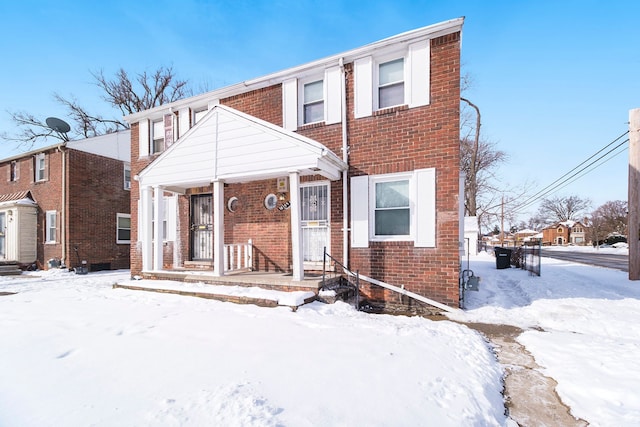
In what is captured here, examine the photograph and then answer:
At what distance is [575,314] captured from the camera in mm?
5609

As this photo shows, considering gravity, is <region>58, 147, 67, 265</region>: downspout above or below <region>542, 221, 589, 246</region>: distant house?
above

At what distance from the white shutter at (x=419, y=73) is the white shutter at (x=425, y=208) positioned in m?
1.57

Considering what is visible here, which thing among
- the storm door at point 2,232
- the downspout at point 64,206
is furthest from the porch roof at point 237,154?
the storm door at point 2,232

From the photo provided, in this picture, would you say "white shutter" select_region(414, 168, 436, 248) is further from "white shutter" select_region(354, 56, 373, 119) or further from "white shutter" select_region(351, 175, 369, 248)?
"white shutter" select_region(354, 56, 373, 119)

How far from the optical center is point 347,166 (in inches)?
265

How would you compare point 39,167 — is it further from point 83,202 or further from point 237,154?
point 237,154

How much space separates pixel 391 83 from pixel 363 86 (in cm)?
65

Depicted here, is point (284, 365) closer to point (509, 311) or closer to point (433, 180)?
point (433, 180)

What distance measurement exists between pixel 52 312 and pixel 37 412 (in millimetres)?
3991

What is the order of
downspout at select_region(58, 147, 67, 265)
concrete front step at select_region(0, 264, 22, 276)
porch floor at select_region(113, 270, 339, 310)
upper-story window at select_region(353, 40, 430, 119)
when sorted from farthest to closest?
downspout at select_region(58, 147, 67, 265)
concrete front step at select_region(0, 264, 22, 276)
upper-story window at select_region(353, 40, 430, 119)
porch floor at select_region(113, 270, 339, 310)

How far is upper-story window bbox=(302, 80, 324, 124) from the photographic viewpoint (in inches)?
295

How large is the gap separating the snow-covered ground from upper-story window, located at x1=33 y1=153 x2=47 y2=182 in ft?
38.8

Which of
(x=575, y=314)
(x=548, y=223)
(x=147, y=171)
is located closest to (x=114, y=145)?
(x=147, y=171)

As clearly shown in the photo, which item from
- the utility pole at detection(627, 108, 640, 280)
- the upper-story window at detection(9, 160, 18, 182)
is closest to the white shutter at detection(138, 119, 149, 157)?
the upper-story window at detection(9, 160, 18, 182)
